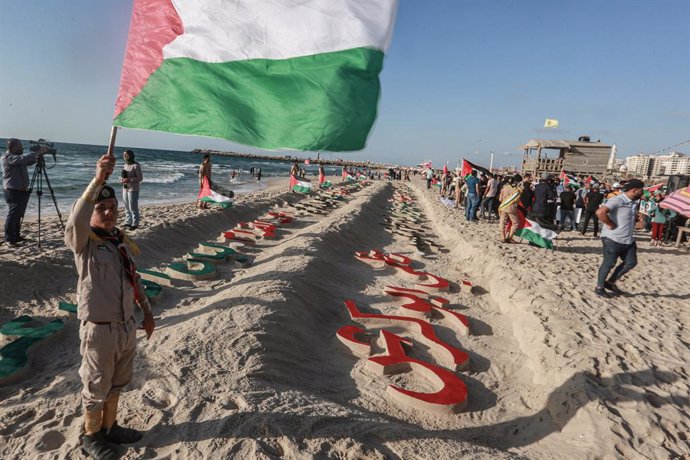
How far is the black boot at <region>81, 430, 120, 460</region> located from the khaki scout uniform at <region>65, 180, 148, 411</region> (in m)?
0.23

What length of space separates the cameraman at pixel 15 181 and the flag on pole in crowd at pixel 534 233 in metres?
11.7

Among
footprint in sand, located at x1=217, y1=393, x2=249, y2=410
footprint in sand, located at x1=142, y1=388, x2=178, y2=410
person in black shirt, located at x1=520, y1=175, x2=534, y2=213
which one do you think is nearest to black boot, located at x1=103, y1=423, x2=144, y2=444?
footprint in sand, located at x1=142, y1=388, x2=178, y2=410

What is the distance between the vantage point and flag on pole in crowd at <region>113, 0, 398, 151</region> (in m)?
3.70

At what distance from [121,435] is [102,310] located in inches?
40.5

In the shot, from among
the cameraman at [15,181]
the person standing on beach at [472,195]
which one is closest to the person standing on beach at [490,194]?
the person standing on beach at [472,195]

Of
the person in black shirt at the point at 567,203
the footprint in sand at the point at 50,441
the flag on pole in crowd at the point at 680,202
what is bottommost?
the footprint in sand at the point at 50,441

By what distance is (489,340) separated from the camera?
6254 millimetres

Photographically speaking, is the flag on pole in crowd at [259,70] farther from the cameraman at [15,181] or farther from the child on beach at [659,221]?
the child on beach at [659,221]

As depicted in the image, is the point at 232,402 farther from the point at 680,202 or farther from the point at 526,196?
the point at 680,202

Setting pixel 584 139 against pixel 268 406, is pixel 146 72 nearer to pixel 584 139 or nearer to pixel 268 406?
pixel 268 406

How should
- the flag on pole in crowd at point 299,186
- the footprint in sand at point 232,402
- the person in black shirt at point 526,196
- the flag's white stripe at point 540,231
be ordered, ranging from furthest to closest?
the flag on pole in crowd at point 299,186, the person in black shirt at point 526,196, the flag's white stripe at point 540,231, the footprint in sand at point 232,402

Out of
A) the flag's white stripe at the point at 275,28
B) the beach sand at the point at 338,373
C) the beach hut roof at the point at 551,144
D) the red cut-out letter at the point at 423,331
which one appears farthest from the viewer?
the beach hut roof at the point at 551,144

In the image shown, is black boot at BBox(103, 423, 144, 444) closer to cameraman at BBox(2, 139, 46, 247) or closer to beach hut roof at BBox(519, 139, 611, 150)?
cameraman at BBox(2, 139, 46, 247)

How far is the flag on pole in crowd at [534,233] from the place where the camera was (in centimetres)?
1173
